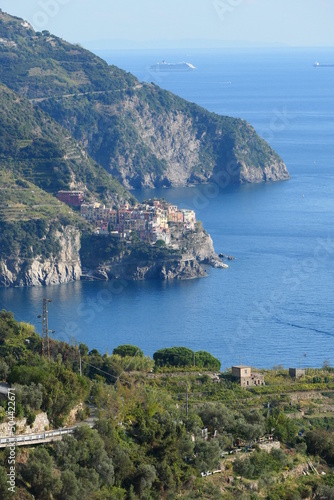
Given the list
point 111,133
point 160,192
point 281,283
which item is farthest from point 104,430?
point 111,133

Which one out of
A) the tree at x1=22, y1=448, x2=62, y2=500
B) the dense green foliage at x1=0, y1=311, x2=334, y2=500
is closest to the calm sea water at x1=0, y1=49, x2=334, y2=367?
the dense green foliage at x1=0, y1=311, x2=334, y2=500

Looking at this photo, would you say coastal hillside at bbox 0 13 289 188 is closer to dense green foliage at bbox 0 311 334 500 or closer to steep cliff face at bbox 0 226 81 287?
steep cliff face at bbox 0 226 81 287

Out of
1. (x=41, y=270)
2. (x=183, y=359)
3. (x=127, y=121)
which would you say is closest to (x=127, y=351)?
(x=183, y=359)

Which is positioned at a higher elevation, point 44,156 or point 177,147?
point 44,156

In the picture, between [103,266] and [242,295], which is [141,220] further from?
[242,295]

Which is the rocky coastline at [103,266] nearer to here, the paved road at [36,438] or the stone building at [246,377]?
the stone building at [246,377]

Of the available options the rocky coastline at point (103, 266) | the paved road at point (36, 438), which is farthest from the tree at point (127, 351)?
the rocky coastline at point (103, 266)
